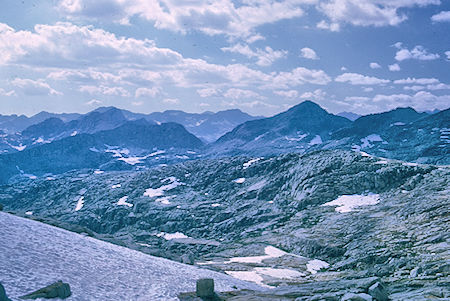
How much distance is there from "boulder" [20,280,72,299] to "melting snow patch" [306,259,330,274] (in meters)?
54.6

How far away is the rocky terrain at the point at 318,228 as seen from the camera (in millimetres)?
39438

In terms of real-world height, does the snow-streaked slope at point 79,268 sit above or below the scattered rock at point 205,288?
above

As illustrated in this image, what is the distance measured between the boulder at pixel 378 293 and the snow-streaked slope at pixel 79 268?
13.7m

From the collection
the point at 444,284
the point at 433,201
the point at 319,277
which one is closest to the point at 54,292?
the point at 444,284

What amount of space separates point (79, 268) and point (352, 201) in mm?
110190

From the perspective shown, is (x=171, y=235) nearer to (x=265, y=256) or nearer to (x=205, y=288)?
(x=265, y=256)

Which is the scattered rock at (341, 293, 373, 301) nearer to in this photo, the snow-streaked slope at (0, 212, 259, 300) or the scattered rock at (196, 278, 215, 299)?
the scattered rock at (196, 278, 215, 299)

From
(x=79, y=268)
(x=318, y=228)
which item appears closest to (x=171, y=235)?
(x=318, y=228)

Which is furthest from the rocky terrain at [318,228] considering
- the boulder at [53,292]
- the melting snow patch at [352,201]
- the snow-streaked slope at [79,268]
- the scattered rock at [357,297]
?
the boulder at [53,292]

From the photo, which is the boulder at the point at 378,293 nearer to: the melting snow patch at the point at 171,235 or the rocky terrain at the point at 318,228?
the rocky terrain at the point at 318,228

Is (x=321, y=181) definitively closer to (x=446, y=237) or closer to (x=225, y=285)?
(x=446, y=237)

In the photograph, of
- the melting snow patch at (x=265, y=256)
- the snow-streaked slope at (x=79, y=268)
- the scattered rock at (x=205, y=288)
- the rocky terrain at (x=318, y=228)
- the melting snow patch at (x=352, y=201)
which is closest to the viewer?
the snow-streaked slope at (x=79, y=268)

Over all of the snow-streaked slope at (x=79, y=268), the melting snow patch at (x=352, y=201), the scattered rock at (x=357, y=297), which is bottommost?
the melting snow patch at (x=352, y=201)

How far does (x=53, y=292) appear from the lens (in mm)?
23094
